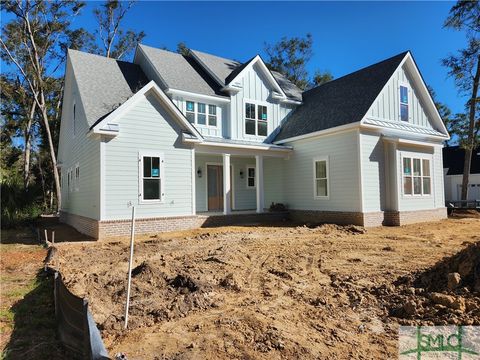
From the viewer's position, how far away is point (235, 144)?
50.8 feet

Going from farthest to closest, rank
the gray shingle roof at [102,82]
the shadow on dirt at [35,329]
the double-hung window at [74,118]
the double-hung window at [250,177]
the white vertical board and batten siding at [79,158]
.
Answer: the double-hung window at [250,177] < the double-hung window at [74,118] < the gray shingle roof at [102,82] < the white vertical board and batten siding at [79,158] < the shadow on dirt at [35,329]

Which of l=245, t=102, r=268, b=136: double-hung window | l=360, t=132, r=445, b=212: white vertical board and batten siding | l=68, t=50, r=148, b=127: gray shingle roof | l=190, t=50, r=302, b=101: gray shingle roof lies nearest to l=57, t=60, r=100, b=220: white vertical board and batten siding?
l=68, t=50, r=148, b=127: gray shingle roof

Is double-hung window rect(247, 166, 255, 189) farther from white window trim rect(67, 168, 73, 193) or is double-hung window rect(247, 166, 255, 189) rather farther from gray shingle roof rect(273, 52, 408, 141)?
white window trim rect(67, 168, 73, 193)

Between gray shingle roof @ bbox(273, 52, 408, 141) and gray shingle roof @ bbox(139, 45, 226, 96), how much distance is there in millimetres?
4316

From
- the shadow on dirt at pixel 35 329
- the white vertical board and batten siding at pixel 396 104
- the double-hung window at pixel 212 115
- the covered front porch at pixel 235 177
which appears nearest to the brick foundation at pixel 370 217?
the covered front porch at pixel 235 177

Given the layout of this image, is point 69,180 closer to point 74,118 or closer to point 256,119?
point 74,118

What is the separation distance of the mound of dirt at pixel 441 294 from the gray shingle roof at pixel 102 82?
1141 centimetres

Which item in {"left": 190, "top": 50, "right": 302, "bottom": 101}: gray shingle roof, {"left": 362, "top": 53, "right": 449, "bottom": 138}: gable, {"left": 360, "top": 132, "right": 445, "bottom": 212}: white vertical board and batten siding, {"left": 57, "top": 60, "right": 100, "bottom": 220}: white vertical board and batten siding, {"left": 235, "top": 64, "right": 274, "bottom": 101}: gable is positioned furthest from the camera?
{"left": 190, "top": 50, "right": 302, "bottom": 101}: gray shingle roof

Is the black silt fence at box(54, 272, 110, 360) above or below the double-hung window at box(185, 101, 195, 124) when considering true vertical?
below

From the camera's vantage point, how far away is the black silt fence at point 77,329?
9.54 ft

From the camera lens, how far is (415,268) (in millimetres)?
6770

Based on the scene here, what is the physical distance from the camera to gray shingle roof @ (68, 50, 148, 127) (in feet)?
44.2

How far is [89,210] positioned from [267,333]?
10.9 metres

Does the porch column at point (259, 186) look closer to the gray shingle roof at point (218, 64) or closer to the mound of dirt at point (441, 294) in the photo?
the gray shingle roof at point (218, 64)
